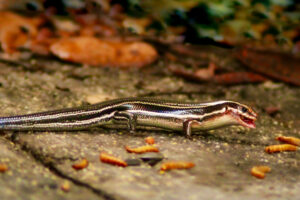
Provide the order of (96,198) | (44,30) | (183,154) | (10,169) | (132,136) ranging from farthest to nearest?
1. (44,30)
2. (132,136)
3. (183,154)
4. (10,169)
5. (96,198)

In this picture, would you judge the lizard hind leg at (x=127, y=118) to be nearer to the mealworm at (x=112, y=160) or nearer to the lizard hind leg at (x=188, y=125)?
the lizard hind leg at (x=188, y=125)

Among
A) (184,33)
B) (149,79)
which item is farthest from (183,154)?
(184,33)

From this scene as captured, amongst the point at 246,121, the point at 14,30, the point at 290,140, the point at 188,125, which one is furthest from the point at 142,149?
the point at 14,30

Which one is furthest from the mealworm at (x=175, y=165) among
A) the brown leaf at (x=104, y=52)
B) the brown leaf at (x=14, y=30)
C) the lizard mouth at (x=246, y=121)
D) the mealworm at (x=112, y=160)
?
the brown leaf at (x=14, y=30)

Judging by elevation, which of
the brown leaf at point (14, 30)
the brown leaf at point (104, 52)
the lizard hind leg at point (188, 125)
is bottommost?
the lizard hind leg at point (188, 125)

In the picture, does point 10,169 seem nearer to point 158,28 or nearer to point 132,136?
point 132,136
